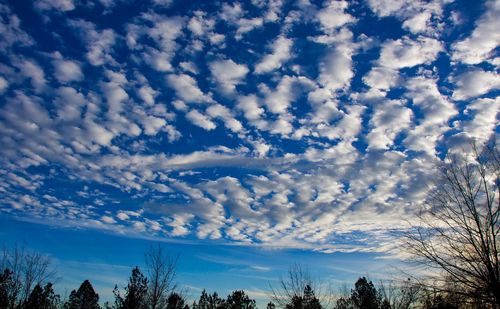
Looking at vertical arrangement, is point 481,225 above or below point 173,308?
above

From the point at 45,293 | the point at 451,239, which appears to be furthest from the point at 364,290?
the point at 45,293

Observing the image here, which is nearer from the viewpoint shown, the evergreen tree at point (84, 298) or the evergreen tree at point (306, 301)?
the evergreen tree at point (306, 301)

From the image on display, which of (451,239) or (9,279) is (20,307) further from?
(451,239)

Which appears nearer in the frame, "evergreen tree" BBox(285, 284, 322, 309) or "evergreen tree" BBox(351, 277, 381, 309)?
"evergreen tree" BBox(285, 284, 322, 309)

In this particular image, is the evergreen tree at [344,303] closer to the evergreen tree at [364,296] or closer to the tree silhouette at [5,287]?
the evergreen tree at [364,296]

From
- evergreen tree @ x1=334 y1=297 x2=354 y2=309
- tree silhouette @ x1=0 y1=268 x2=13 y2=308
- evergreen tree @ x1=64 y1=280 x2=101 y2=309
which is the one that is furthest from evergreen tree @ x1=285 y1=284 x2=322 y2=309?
evergreen tree @ x1=64 y1=280 x2=101 y2=309

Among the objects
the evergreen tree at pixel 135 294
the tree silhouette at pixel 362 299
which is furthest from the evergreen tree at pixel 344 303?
the evergreen tree at pixel 135 294

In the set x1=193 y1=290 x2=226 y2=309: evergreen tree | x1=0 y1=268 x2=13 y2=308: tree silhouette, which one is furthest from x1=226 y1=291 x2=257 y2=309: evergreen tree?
x1=0 y1=268 x2=13 y2=308: tree silhouette

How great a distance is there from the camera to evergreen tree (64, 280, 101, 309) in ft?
138

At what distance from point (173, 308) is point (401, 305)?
73.9ft

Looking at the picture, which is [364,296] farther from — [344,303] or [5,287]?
[5,287]

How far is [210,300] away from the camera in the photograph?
50875 mm

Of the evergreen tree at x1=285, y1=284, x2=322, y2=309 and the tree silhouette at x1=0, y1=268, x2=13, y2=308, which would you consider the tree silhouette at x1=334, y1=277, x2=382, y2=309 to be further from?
the tree silhouette at x1=0, y1=268, x2=13, y2=308

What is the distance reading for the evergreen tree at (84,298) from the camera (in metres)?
42.0
